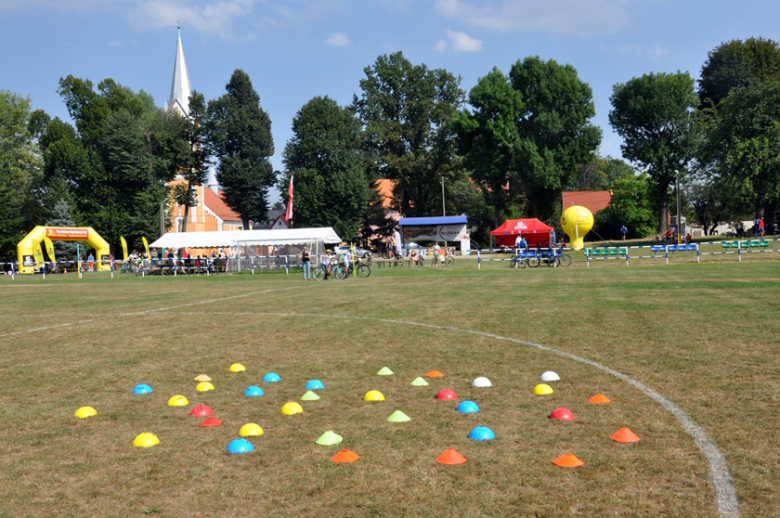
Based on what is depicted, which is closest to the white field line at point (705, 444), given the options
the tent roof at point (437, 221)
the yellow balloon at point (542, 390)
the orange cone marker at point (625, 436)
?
the orange cone marker at point (625, 436)

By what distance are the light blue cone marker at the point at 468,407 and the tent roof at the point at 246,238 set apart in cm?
3678

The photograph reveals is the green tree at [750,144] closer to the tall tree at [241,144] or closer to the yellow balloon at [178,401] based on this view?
the tall tree at [241,144]

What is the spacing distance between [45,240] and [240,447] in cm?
5481

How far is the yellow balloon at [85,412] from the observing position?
623 centimetres

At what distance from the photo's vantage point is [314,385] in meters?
7.18

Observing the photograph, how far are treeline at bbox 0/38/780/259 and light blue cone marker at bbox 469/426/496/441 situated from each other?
5587 cm

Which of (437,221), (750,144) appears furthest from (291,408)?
(437,221)

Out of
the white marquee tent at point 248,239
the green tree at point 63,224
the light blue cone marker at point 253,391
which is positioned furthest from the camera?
the green tree at point 63,224

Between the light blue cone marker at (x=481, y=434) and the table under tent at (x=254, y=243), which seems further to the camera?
the table under tent at (x=254, y=243)

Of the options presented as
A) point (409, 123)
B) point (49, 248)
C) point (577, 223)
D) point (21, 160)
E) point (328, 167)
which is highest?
point (409, 123)

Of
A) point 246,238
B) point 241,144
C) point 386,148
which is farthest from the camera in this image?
point 386,148

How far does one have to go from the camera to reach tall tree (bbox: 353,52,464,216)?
2817 inches

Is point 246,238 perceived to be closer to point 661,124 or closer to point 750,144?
point 750,144

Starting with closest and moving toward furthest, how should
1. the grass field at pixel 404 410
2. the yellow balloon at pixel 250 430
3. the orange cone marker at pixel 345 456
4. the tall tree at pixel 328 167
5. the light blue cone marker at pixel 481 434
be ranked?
the grass field at pixel 404 410 < the orange cone marker at pixel 345 456 < the light blue cone marker at pixel 481 434 < the yellow balloon at pixel 250 430 < the tall tree at pixel 328 167
